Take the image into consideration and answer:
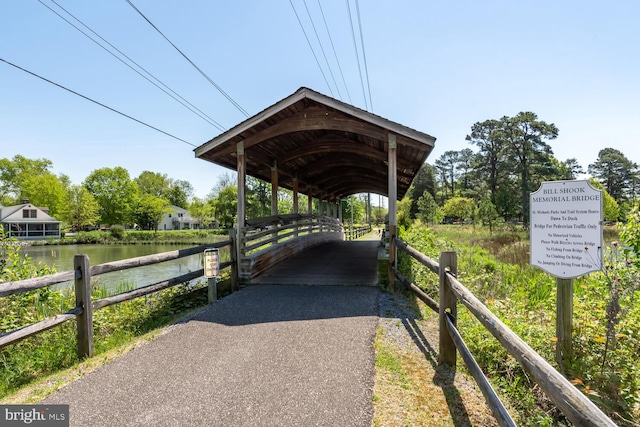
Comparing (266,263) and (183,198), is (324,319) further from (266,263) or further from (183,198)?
(183,198)

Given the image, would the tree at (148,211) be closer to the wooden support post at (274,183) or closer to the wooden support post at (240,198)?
the wooden support post at (274,183)

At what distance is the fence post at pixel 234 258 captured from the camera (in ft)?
22.7

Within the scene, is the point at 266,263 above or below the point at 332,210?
below

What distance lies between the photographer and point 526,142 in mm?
39719

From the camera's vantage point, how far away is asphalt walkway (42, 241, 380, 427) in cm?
260

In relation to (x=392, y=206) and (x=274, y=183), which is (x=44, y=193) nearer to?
(x=274, y=183)

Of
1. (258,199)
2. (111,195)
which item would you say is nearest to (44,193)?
(111,195)

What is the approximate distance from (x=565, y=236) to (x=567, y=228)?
75 millimetres

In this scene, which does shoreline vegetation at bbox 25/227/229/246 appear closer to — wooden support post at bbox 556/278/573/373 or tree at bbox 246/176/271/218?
tree at bbox 246/176/271/218

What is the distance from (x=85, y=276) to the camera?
3789 mm

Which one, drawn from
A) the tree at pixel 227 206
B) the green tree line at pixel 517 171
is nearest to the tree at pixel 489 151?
the green tree line at pixel 517 171

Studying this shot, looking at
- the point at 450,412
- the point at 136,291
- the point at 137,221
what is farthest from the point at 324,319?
the point at 137,221

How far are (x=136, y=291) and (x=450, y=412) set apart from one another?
13.5ft

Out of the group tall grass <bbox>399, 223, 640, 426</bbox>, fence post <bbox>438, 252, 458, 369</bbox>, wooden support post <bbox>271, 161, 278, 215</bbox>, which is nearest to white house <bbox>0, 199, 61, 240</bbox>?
wooden support post <bbox>271, 161, 278, 215</bbox>
